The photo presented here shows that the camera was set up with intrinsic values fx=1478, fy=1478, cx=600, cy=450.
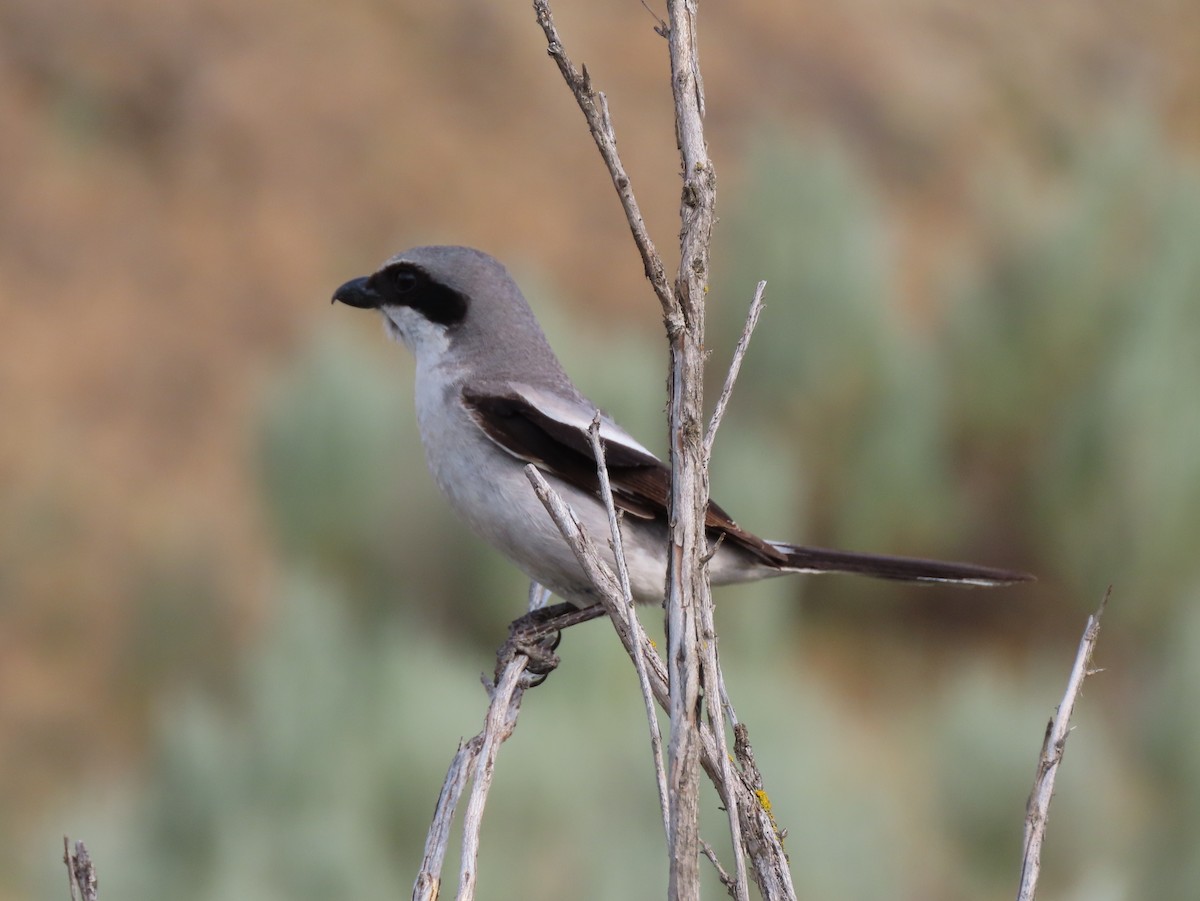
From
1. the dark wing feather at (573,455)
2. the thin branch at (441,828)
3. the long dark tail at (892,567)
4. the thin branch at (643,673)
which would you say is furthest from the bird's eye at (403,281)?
the thin branch at (643,673)

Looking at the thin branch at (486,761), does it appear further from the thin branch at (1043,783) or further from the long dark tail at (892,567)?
the long dark tail at (892,567)

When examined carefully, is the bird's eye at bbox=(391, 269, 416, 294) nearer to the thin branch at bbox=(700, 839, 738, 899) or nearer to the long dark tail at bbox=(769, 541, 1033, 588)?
the long dark tail at bbox=(769, 541, 1033, 588)

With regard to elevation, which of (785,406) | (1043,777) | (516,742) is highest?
(785,406)

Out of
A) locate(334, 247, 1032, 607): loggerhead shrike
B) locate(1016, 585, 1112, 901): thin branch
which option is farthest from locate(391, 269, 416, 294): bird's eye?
locate(1016, 585, 1112, 901): thin branch

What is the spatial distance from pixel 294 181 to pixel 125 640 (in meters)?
3.98

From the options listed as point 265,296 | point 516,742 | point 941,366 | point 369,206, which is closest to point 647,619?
point 516,742

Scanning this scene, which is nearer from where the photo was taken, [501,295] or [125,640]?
[501,295]

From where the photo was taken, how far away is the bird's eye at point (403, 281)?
337cm

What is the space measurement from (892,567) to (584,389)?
11.4 feet

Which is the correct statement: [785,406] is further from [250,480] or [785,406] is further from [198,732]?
[198,732]

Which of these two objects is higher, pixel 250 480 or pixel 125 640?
pixel 250 480

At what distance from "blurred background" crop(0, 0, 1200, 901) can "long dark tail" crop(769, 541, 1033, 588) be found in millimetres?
1387

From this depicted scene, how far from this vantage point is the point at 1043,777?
5.63ft

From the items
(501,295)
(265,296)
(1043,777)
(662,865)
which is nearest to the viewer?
(1043,777)
